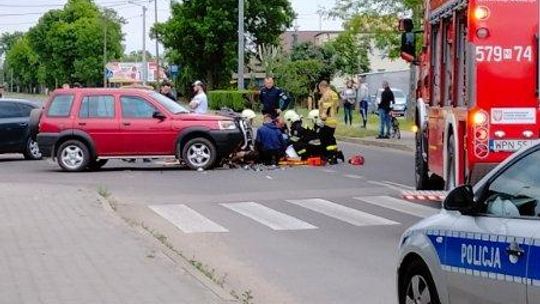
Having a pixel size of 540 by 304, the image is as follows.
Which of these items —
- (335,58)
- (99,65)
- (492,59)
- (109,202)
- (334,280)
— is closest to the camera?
(334,280)

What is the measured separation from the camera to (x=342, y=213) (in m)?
14.5

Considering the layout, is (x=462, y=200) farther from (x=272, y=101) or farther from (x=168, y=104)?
(x=272, y=101)

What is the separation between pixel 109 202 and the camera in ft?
49.8

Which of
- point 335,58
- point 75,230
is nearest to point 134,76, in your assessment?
point 335,58

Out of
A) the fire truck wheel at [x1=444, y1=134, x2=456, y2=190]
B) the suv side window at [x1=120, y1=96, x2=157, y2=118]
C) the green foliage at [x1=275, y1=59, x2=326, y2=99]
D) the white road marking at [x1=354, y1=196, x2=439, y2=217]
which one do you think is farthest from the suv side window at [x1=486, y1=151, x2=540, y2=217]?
the green foliage at [x1=275, y1=59, x2=326, y2=99]

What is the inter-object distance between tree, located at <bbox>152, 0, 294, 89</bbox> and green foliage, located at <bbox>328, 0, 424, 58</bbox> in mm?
32646

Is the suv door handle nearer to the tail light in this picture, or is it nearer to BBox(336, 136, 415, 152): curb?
the tail light

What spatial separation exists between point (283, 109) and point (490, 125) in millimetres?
13013

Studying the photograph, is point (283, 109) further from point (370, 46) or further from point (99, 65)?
point (99, 65)

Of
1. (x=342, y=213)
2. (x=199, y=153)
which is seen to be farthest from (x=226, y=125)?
(x=342, y=213)

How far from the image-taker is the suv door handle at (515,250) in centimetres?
539

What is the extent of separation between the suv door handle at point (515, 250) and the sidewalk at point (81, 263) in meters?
3.02

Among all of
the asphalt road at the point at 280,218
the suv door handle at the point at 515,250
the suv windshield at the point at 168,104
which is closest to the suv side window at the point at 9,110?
the asphalt road at the point at 280,218

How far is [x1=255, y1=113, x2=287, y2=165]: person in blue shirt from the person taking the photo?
867 inches
